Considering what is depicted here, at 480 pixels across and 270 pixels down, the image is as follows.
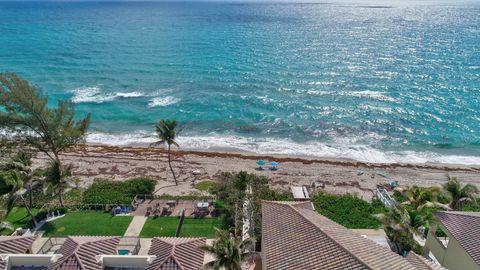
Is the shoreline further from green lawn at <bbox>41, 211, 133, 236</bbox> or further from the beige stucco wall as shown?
the beige stucco wall

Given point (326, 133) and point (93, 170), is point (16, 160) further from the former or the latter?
point (326, 133)

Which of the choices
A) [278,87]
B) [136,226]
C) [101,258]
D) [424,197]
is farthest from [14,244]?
[278,87]

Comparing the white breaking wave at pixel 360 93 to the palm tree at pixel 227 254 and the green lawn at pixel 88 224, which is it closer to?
the green lawn at pixel 88 224

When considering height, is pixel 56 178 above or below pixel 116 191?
above

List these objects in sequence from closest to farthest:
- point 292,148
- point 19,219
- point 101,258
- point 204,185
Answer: point 101,258, point 19,219, point 204,185, point 292,148

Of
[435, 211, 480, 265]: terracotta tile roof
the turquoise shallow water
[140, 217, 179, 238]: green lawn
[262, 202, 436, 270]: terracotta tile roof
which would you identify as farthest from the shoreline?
[262, 202, 436, 270]: terracotta tile roof

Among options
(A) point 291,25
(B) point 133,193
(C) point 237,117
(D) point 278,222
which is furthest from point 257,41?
(D) point 278,222

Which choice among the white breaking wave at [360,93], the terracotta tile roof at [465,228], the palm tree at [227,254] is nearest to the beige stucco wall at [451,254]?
the terracotta tile roof at [465,228]

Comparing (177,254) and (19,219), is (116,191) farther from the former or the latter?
(177,254)
